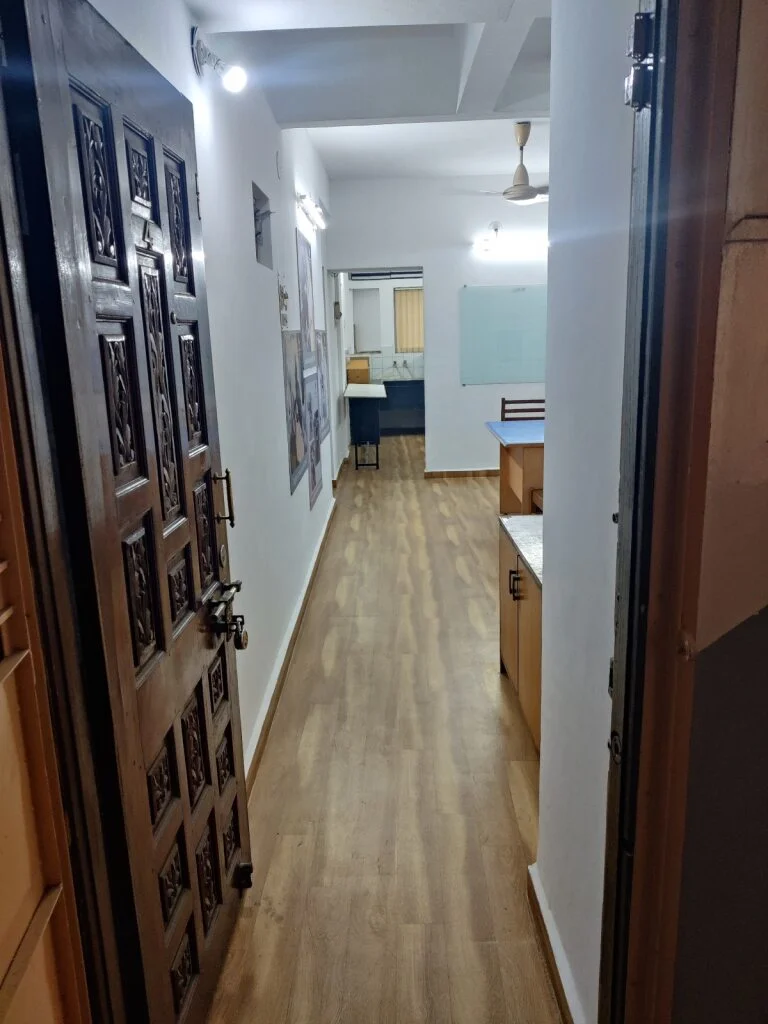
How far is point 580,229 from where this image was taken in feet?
4.45

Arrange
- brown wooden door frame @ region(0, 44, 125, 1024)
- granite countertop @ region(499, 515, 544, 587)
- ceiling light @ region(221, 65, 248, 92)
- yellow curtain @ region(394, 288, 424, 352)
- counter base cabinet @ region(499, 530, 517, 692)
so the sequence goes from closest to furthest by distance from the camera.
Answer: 1. brown wooden door frame @ region(0, 44, 125, 1024)
2. ceiling light @ region(221, 65, 248, 92)
3. granite countertop @ region(499, 515, 544, 587)
4. counter base cabinet @ region(499, 530, 517, 692)
5. yellow curtain @ region(394, 288, 424, 352)

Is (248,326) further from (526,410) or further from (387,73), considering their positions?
(526,410)

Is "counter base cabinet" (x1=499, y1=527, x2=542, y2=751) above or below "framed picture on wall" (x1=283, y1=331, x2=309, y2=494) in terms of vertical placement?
below

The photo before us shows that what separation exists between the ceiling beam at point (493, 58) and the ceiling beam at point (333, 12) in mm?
70

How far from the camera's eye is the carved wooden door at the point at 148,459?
1.03 m

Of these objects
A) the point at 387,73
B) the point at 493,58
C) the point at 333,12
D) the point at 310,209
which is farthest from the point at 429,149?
the point at 333,12

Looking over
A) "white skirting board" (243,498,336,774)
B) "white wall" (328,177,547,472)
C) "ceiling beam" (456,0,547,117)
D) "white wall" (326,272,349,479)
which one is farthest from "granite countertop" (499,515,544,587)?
"white wall" (328,177,547,472)

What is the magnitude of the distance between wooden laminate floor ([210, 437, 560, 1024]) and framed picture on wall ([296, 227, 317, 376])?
163cm

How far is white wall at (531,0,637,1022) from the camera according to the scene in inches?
46.0

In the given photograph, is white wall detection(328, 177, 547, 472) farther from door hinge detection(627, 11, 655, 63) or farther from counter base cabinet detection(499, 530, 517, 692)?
door hinge detection(627, 11, 655, 63)

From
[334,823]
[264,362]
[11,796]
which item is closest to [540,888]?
[334,823]

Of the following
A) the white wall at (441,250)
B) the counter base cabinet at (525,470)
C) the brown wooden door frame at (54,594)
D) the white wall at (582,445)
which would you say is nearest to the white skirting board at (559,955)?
the white wall at (582,445)

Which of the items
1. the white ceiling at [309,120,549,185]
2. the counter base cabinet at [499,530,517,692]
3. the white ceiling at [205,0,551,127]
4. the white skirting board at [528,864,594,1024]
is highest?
the white ceiling at [309,120,549,185]

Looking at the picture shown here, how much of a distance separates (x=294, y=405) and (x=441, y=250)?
3776 millimetres
